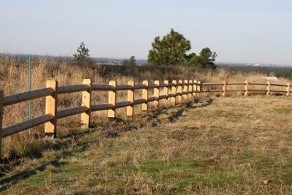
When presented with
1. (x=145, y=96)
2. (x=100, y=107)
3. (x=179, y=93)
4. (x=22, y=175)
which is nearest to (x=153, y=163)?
(x=22, y=175)

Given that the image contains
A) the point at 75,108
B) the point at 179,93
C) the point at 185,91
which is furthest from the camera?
the point at 185,91

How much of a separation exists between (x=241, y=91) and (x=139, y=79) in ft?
23.8

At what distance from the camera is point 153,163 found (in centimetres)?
816

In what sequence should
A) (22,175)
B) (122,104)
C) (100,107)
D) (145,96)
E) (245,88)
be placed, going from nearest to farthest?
(22,175), (100,107), (122,104), (145,96), (245,88)

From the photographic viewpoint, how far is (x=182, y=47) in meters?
58.8

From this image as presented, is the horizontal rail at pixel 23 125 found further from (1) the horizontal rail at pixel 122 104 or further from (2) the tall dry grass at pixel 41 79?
(1) the horizontal rail at pixel 122 104

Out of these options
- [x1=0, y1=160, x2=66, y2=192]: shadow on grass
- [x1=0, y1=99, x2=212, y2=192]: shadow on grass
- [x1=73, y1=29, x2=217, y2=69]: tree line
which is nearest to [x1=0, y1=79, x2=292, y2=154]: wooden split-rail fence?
[x1=0, y1=99, x2=212, y2=192]: shadow on grass

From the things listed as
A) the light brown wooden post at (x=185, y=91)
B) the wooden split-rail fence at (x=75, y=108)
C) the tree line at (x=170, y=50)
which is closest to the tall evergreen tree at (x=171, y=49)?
the tree line at (x=170, y=50)

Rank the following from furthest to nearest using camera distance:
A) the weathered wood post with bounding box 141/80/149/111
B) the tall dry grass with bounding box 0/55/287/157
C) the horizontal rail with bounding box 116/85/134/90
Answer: the weathered wood post with bounding box 141/80/149/111
the horizontal rail with bounding box 116/85/134/90
the tall dry grass with bounding box 0/55/287/157

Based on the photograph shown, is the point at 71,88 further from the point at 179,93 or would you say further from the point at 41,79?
the point at 179,93

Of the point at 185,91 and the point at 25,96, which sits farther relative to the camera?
the point at 185,91

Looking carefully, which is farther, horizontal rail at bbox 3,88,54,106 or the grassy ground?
horizontal rail at bbox 3,88,54,106

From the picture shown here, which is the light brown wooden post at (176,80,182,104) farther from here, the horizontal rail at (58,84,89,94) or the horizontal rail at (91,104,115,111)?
the horizontal rail at (58,84,89,94)

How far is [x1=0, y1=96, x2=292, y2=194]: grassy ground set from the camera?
651 centimetres
